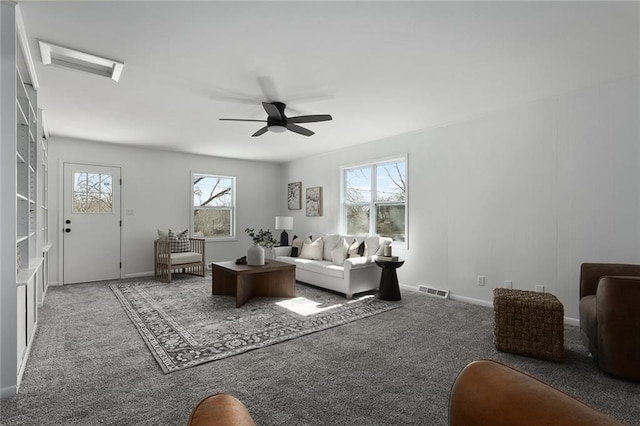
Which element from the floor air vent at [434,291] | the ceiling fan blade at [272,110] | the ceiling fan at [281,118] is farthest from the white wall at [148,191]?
the floor air vent at [434,291]

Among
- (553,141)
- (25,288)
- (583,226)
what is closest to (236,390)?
(25,288)

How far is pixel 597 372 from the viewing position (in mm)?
2393

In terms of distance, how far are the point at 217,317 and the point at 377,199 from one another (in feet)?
11.0

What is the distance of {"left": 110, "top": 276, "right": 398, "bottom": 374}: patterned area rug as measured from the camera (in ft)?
9.13

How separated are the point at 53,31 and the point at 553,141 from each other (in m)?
4.79

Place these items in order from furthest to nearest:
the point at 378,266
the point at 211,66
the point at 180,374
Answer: the point at 378,266 < the point at 211,66 < the point at 180,374

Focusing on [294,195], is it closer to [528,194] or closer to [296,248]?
[296,248]

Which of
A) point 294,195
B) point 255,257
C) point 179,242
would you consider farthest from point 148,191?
point 255,257

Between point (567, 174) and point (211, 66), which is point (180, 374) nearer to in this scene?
point (211, 66)

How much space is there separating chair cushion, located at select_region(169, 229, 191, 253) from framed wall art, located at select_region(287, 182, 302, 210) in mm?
2447

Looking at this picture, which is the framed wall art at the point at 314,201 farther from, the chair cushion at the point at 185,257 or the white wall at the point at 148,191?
the chair cushion at the point at 185,257

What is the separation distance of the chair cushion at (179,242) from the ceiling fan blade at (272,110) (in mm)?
3530

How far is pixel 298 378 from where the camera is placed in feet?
7.54

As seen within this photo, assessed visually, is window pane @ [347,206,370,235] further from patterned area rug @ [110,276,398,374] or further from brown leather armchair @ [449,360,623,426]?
brown leather armchair @ [449,360,623,426]
